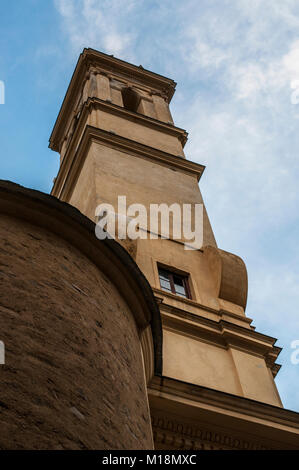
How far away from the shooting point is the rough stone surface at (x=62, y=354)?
14.9ft

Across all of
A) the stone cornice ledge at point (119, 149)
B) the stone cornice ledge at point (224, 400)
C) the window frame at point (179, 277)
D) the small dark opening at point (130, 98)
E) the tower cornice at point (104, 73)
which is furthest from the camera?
the tower cornice at point (104, 73)

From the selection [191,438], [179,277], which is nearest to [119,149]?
[179,277]

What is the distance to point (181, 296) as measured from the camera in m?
12.1

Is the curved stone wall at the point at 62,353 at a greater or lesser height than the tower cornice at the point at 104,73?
lesser

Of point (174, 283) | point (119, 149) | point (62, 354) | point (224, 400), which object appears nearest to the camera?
point (62, 354)

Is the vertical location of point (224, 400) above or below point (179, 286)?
below

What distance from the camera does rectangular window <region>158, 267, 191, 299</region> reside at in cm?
1230

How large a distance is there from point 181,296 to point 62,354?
22.7ft

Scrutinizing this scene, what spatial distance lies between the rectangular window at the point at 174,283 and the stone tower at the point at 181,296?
1.2 inches

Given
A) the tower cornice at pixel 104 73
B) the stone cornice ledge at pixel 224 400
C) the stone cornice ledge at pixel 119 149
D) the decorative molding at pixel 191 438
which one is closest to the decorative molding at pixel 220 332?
the stone cornice ledge at pixel 224 400

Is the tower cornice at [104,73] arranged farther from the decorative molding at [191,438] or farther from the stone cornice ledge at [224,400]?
the decorative molding at [191,438]

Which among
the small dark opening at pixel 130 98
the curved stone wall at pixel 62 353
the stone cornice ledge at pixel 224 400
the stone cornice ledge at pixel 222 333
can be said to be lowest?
the curved stone wall at pixel 62 353

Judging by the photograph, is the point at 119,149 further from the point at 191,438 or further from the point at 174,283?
the point at 191,438

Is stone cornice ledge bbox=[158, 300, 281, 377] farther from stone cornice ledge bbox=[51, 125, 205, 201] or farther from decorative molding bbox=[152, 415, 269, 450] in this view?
stone cornice ledge bbox=[51, 125, 205, 201]
